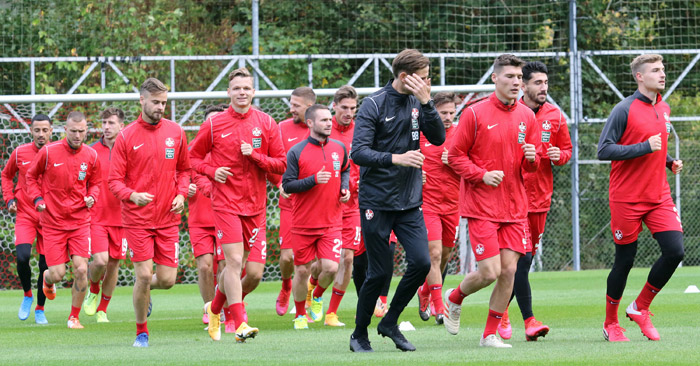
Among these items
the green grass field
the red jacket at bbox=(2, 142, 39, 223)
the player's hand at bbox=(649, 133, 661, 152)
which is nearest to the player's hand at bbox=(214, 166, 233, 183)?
the green grass field

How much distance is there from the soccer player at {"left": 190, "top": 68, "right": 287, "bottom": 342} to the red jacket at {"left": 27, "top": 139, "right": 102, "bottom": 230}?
116 inches

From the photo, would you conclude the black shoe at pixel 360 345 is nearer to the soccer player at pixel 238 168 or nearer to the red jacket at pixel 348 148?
the soccer player at pixel 238 168

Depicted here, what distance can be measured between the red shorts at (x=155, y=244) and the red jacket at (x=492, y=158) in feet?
8.62

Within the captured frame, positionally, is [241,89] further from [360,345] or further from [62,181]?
[62,181]

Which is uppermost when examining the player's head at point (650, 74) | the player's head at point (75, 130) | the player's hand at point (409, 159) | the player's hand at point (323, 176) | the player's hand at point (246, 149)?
the player's head at point (650, 74)

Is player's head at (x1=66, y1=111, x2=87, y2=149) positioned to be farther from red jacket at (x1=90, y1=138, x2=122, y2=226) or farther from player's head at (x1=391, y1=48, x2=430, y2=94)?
player's head at (x1=391, y1=48, x2=430, y2=94)

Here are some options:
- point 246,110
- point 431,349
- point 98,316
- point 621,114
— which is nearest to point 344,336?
point 431,349

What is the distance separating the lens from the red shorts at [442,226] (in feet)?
38.4

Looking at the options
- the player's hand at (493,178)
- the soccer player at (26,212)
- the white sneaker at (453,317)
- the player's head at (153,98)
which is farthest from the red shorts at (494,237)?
the soccer player at (26,212)

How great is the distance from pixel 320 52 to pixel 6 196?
1010 cm

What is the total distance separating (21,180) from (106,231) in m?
1.41

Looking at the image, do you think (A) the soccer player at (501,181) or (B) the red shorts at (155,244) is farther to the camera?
(B) the red shorts at (155,244)

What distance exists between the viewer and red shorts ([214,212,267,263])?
963 centimetres

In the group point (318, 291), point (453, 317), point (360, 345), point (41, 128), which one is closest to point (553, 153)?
point (453, 317)
